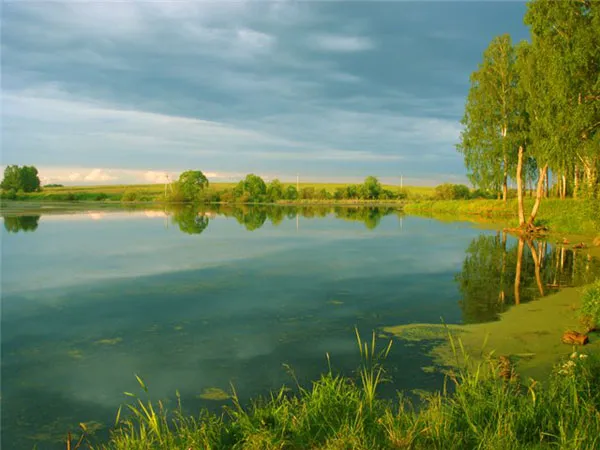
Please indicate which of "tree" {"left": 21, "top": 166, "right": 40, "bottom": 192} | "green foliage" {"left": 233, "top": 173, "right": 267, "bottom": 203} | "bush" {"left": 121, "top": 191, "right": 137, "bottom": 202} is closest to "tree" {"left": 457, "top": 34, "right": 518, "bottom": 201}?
"green foliage" {"left": 233, "top": 173, "right": 267, "bottom": 203}

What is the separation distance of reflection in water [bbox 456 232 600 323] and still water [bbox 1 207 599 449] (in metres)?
0.06

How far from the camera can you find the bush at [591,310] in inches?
313

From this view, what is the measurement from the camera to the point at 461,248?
21188 mm

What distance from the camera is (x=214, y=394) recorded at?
18.9 ft

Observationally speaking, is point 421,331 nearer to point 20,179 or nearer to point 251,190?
point 251,190

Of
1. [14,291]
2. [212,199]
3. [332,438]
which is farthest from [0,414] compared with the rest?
[212,199]

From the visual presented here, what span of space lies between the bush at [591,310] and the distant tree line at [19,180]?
9929cm

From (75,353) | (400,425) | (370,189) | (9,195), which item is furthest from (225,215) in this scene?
(370,189)

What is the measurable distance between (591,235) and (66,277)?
25170 millimetres

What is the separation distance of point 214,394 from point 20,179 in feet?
352

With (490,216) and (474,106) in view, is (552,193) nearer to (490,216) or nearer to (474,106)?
Answer: (490,216)

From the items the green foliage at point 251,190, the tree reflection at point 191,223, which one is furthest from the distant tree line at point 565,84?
the green foliage at point 251,190

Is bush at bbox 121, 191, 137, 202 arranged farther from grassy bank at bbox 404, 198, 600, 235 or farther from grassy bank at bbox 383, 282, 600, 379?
grassy bank at bbox 383, 282, 600, 379

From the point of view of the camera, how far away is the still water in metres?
6.04
